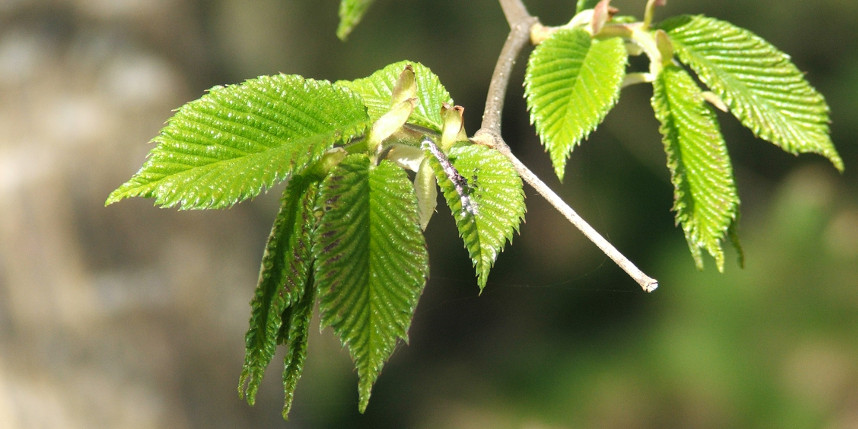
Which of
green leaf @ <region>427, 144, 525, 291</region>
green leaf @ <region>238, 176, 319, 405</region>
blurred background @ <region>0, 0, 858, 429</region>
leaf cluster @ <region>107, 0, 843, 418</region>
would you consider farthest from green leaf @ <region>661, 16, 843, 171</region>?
blurred background @ <region>0, 0, 858, 429</region>

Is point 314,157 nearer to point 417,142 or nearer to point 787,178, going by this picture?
point 417,142

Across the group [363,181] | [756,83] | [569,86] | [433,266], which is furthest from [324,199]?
[433,266]

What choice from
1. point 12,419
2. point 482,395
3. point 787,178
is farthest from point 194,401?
point 787,178

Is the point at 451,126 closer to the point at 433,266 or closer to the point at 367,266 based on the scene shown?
the point at 367,266

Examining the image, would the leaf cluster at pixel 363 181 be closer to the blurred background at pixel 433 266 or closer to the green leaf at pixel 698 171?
the green leaf at pixel 698 171

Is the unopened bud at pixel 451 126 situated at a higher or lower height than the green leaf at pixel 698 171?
higher

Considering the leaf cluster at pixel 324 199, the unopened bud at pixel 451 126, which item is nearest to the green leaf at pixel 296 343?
the leaf cluster at pixel 324 199

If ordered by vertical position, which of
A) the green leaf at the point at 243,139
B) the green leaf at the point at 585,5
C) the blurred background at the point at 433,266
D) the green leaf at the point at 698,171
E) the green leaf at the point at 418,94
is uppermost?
the green leaf at the point at 243,139
